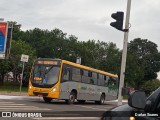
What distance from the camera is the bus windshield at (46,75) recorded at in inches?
1058

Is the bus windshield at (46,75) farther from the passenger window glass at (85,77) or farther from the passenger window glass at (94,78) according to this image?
the passenger window glass at (94,78)

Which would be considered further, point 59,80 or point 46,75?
point 46,75

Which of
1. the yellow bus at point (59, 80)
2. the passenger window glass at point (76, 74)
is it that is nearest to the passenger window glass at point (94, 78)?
the yellow bus at point (59, 80)

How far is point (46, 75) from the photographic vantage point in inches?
1065

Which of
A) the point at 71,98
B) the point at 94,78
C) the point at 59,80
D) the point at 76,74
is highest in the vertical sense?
the point at 76,74

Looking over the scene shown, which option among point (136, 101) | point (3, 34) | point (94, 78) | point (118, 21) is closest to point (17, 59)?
point (3, 34)

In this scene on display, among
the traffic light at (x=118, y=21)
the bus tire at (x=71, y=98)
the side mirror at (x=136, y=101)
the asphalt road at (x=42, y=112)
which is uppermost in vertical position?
the traffic light at (x=118, y=21)

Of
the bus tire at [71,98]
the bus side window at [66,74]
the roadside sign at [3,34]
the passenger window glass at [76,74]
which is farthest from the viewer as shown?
the roadside sign at [3,34]

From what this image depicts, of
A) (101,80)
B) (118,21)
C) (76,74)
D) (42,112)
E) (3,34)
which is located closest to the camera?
(118,21)

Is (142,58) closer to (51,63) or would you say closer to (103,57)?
(51,63)

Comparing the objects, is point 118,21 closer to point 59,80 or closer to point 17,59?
point 59,80

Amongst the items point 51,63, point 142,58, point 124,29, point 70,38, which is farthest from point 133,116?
point 70,38

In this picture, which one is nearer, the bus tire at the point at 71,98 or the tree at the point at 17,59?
the bus tire at the point at 71,98

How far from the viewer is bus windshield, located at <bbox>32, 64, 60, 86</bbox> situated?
2688cm
